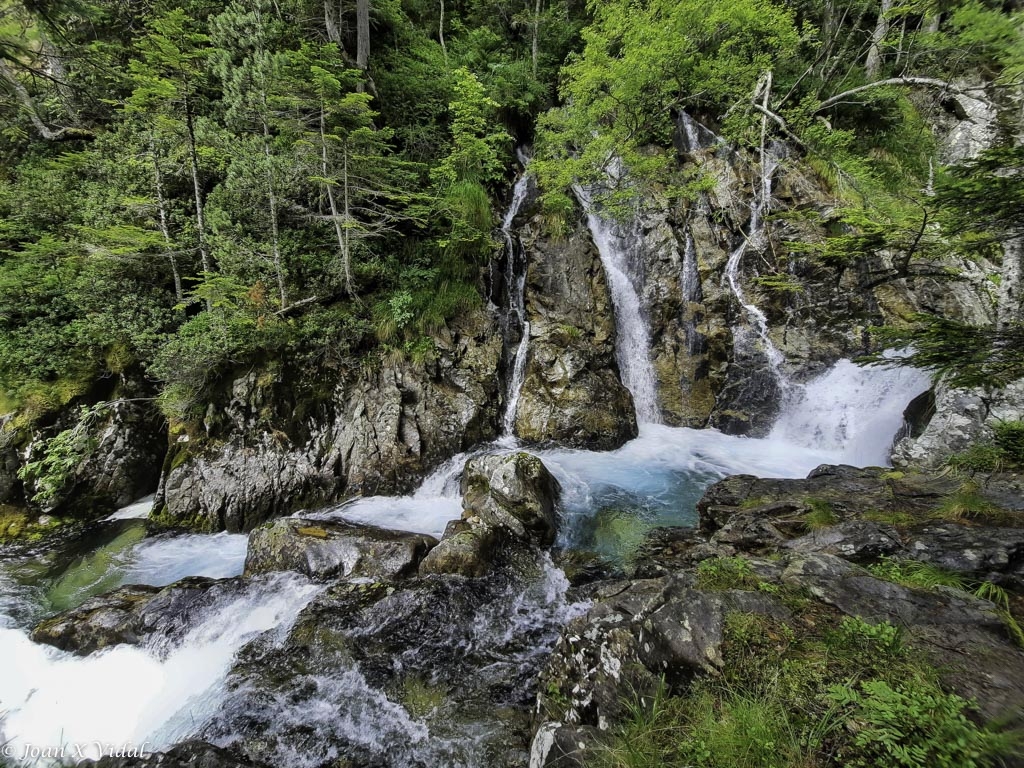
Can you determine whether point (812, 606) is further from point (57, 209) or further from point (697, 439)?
point (57, 209)

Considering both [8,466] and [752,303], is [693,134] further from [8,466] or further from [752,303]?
[8,466]

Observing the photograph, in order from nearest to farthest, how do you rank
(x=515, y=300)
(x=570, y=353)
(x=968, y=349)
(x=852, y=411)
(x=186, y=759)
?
(x=186, y=759) → (x=968, y=349) → (x=852, y=411) → (x=570, y=353) → (x=515, y=300)

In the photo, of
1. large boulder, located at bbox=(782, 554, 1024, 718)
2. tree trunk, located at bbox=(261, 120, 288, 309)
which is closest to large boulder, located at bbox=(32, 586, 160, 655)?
tree trunk, located at bbox=(261, 120, 288, 309)

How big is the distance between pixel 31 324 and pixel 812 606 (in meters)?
13.4

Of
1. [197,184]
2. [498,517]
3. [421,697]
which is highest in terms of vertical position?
[197,184]

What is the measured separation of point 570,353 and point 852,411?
725 centimetres

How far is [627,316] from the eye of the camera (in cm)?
1201

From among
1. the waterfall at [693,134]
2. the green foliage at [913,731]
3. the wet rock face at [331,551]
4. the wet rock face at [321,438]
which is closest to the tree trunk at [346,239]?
the wet rock face at [321,438]

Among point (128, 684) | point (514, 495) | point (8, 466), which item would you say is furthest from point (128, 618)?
point (514, 495)

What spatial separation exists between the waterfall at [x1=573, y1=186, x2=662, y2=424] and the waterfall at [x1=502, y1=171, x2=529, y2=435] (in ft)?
7.82

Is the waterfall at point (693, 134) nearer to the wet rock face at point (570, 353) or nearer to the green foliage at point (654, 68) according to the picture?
the green foliage at point (654, 68)

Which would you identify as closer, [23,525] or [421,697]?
[421,697]

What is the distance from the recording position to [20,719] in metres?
4.04

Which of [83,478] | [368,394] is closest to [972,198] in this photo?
[368,394]
